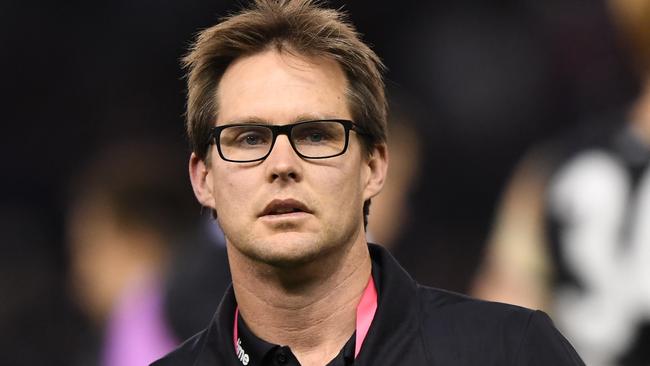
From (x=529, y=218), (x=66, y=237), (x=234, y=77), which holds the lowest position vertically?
(x=66, y=237)

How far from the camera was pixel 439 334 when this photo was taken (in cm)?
246

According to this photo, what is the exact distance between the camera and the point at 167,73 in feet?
15.7

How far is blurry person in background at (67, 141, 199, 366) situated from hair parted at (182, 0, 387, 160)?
199 cm

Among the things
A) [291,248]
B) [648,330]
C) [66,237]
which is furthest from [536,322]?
[66,237]

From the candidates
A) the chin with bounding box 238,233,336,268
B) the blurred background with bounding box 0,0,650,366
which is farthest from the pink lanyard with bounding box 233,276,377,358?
the blurred background with bounding box 0,0,650,366

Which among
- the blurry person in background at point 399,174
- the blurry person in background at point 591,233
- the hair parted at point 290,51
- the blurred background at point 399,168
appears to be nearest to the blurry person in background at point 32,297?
the blurred background at point 399,168

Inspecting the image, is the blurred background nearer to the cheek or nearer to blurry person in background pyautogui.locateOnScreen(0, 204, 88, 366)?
blurry person in background pyautogui.locateOnScreen(0, 204, 88, 366)

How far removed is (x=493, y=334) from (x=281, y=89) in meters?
0.59

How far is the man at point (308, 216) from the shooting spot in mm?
2418

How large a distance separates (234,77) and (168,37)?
2256 millimetres

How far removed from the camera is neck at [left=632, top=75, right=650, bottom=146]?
176 inches

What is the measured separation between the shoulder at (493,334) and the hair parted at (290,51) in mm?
361

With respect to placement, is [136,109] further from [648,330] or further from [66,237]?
[648,330]

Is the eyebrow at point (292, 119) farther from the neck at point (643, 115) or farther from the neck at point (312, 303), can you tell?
the neck at point (643, 115)
